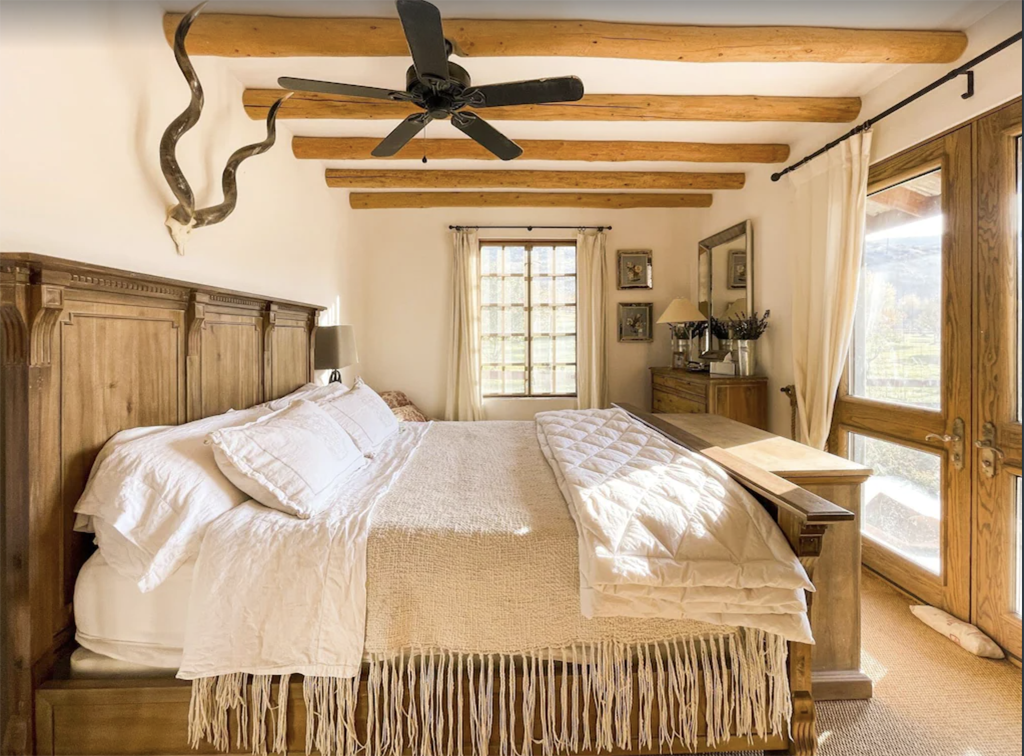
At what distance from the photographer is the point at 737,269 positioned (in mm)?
4082

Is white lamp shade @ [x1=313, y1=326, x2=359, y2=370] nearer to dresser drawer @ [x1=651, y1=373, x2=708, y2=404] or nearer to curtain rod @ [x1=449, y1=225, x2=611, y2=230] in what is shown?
curtain rod @ [x1=449, y1=225, x2=611, y2=230]

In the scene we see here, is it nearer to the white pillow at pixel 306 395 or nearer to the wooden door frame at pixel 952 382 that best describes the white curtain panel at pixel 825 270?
the wooden door frame at pixel 952 382

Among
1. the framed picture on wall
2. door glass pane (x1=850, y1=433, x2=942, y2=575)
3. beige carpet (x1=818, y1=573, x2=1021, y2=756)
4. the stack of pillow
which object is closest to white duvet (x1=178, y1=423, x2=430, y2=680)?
the stack of pillow

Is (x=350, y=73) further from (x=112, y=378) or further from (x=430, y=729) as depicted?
(x=430, y=729)

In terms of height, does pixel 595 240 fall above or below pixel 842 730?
above

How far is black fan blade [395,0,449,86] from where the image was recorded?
4.54 feet

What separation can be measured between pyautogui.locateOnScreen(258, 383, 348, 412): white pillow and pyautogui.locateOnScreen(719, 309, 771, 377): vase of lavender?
9.23 ft

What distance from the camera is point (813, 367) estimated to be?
2967mm

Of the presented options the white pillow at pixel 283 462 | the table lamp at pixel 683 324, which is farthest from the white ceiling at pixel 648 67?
the white pillow at pixel 283 462

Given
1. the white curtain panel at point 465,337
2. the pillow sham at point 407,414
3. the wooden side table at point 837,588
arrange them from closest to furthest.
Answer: the wooden side table at point 837,588
the pillow sham at point 407,414
the white curtain panel at point 465,337

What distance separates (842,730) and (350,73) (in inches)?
133

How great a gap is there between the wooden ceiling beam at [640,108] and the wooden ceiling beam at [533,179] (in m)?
1.18

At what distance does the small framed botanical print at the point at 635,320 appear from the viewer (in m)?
4.87

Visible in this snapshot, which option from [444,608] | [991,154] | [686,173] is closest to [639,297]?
[686,173]
